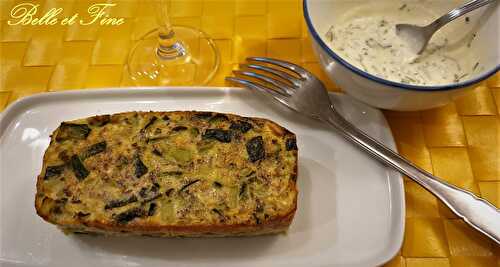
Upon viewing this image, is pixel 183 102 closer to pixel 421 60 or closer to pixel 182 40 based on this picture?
pixel 182 40

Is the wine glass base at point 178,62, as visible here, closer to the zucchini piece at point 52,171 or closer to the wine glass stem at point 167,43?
the wine glass stem at point 167,43

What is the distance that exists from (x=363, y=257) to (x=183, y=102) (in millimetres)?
864

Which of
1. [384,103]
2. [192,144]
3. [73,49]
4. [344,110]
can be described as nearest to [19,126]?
[73,49]

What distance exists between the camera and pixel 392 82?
1.47 metres

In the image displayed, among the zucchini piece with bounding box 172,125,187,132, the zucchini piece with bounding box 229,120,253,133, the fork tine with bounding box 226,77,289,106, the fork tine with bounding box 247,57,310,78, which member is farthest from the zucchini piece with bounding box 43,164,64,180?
the fork tine with bounding box 247,57,310,78

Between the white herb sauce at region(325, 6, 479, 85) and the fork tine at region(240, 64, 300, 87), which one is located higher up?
the white herb sauce at region(325, 6, 479, 85)

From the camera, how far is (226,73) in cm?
197

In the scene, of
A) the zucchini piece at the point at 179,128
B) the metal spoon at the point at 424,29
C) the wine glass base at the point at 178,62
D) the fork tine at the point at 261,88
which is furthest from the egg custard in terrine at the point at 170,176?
the metal spoon at the point at 424,29

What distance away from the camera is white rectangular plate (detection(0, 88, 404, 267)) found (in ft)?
4.78

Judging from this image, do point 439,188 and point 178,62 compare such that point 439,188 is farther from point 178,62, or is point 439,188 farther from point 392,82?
point 178,62

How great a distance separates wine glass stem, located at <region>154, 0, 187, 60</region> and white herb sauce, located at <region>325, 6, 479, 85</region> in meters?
0.65

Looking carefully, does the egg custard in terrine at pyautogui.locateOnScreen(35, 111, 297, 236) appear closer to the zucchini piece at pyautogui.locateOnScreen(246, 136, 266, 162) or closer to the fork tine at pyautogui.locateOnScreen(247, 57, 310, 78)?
the zucchini piece at pyautogui.locateOnScreen(246, 136, 266, 162)

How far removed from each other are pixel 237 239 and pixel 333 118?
553 millimetres

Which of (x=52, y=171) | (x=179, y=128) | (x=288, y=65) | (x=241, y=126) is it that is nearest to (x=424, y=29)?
(x=288, y=65)
